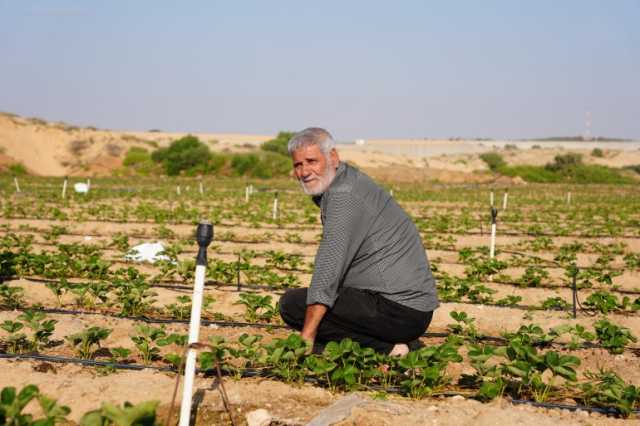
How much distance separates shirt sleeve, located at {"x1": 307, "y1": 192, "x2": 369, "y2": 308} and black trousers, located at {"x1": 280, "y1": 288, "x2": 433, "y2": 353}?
0.17 metres

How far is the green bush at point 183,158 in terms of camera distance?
46562mm

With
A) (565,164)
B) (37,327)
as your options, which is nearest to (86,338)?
(37,327)

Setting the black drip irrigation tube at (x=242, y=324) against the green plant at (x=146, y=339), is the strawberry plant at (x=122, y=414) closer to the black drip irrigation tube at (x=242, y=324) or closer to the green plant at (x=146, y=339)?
the green plant at (x=146, y=339)

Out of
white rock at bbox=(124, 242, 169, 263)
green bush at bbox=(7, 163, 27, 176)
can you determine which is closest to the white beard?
white rock at bbox=(124, 242, 169, 263)

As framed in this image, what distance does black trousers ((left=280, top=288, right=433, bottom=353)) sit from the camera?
13.0ft

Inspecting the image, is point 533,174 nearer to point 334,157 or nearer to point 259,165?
point 259,165

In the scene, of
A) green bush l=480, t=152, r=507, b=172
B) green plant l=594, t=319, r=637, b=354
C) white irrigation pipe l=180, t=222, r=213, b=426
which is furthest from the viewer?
green bush l=480, t=152, r=507, b=172

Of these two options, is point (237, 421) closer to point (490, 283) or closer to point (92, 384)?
point (92, 384)

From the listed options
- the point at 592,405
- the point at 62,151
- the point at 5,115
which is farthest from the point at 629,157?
the point at 592,405

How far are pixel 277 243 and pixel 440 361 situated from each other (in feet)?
26.0

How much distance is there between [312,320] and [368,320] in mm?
379

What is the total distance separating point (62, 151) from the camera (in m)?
54.0

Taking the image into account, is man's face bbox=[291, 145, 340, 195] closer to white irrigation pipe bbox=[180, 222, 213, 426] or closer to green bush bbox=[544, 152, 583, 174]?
white irrigation pipe bbox=[180, 222, 213, 426]

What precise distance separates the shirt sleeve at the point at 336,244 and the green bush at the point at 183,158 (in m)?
43.4
